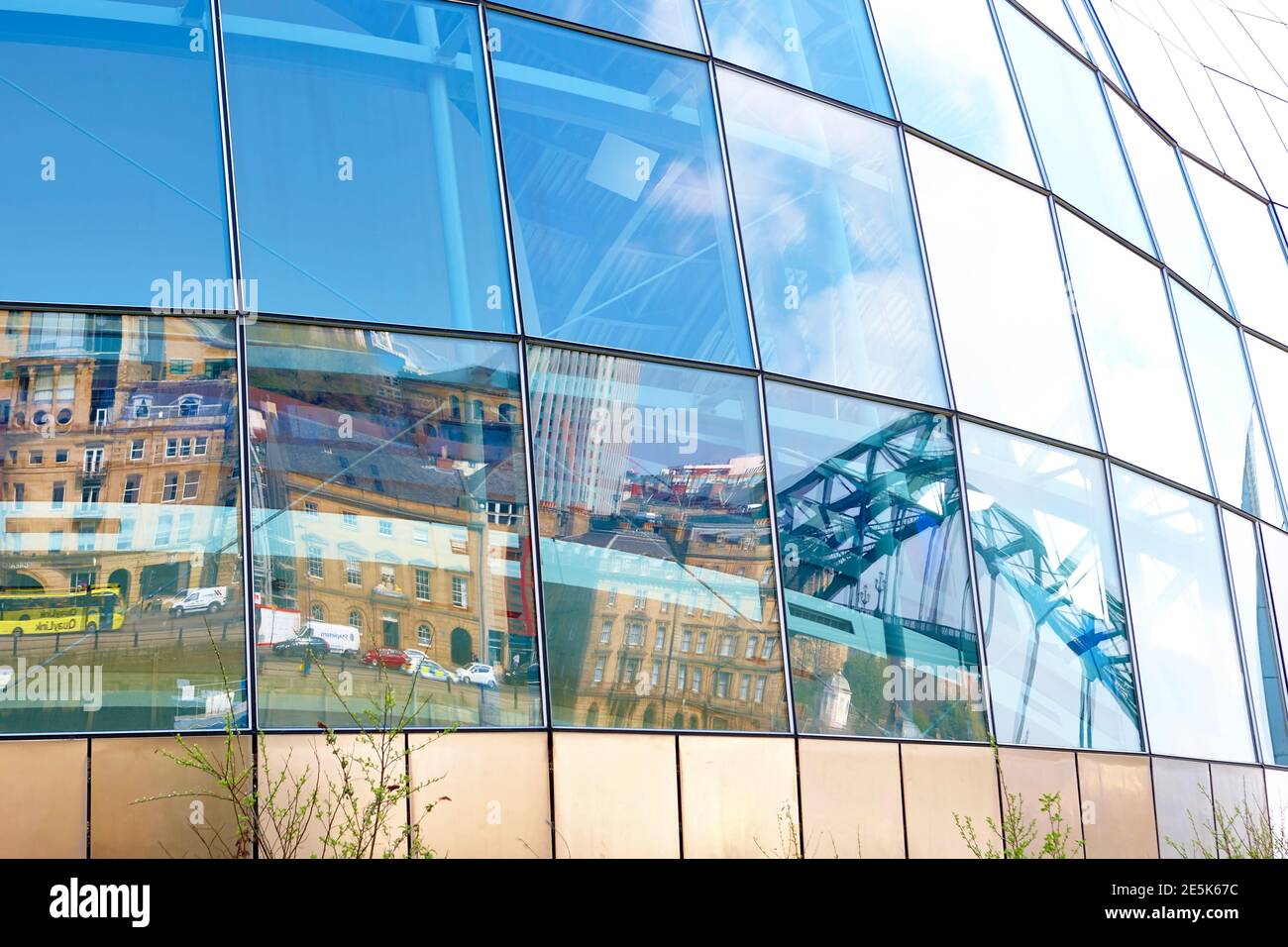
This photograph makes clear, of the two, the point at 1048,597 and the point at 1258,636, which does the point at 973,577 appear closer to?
the point at 1048,597

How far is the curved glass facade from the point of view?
862 cm

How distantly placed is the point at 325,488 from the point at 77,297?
2.25 metres

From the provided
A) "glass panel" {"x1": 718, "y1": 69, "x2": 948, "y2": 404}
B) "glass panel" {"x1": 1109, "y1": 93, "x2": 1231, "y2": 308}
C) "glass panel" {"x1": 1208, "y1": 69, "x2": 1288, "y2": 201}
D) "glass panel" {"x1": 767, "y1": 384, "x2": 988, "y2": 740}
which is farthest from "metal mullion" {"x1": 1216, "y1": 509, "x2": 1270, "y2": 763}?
"glass panel" {"x1": 1208, "y1": 69, "x2": 1288, "y2": 201}

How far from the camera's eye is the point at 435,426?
9.43m

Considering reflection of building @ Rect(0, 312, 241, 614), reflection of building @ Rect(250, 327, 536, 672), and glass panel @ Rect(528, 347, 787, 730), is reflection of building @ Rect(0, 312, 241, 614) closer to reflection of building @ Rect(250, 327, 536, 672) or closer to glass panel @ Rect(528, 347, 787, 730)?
reflection of building @ Rect(250, 327, 536, 672)

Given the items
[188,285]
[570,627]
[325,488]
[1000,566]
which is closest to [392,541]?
[325,488]

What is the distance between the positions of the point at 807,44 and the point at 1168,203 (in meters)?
6.98

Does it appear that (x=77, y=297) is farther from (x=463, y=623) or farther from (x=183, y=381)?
(x=463, y=623)

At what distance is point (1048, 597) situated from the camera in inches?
473

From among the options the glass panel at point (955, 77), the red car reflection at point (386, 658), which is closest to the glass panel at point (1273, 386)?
the glass panel at point (955, 77)

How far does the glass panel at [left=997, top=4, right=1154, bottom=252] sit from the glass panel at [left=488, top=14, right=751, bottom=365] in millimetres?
5488

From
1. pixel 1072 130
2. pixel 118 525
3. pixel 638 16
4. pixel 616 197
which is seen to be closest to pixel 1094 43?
pixel 1072 130

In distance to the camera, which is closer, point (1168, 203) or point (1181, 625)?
point (1181, 625)

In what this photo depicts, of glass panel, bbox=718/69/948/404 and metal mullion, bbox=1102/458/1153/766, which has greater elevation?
glass panel, bbox=718/69/948/404
